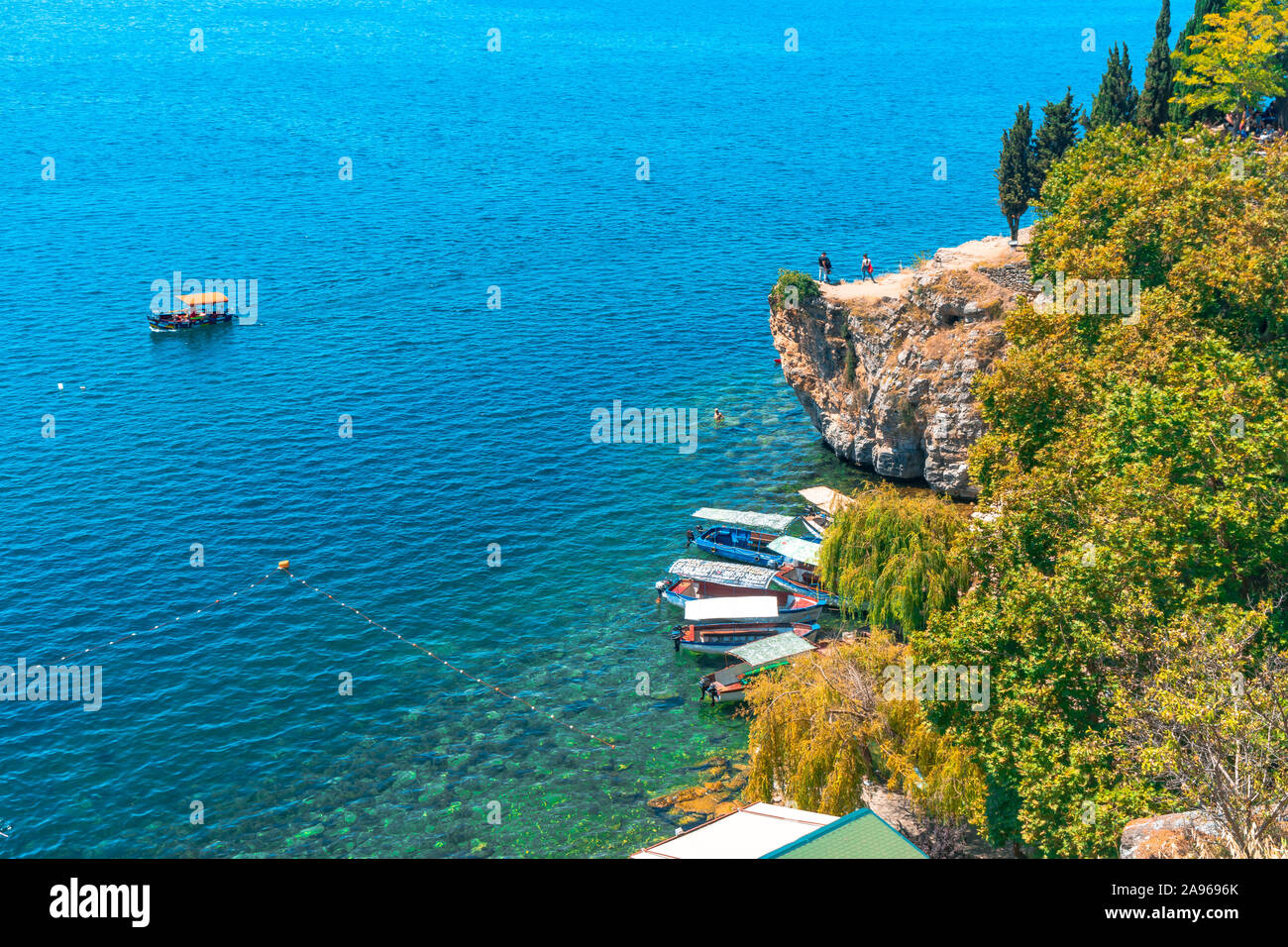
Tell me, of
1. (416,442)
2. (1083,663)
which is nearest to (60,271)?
(416,442)

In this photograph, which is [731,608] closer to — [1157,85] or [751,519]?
[751,519]

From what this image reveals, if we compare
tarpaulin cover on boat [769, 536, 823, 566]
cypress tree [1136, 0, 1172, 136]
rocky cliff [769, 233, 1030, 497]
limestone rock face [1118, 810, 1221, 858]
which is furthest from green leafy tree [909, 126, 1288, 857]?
cypress tree [1136, 0, 1172, 136]

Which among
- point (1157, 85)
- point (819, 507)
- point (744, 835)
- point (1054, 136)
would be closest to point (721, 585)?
point (819, 507)

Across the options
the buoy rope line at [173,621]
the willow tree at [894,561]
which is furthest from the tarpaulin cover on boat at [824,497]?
the buoy rope line at [173,621]

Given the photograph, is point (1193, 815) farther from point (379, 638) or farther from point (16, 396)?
point (16, 396)
